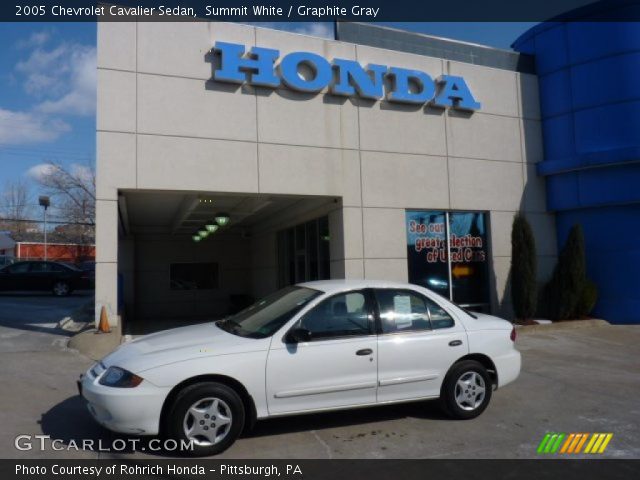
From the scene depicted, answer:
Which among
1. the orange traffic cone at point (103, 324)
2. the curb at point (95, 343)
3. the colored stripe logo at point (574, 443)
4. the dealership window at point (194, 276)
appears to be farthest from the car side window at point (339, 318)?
the dealership window at point (194, 276)

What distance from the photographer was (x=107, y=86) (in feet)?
32.7

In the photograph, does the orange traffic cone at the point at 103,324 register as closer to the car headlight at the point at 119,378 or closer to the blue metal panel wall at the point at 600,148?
the car headlight at the point at 119,378

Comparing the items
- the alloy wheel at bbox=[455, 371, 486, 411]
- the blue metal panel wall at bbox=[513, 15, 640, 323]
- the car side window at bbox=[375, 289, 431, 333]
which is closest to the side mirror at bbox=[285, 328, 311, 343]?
the car side window at bbox=[375, 289, 431, 333]

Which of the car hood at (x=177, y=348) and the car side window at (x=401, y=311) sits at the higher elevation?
the car side window at (x=401, y=311)

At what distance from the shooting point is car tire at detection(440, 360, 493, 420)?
226 inches

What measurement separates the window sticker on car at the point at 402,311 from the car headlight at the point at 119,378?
103 inches

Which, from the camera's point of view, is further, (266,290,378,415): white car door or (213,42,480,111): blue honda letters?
(213,42,480,111): blue honda letters

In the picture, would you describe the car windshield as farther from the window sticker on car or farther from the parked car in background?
the parked car in background

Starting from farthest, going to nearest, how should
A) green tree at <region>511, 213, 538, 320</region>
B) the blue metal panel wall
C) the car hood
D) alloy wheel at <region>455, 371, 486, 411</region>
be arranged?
the blue metal panel wall, green tree at <region>511, 213, 538, 320</region>, alloy wheel at <region>455, 371, 486, 411</region>, the car hood

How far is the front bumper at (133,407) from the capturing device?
14.9 ft

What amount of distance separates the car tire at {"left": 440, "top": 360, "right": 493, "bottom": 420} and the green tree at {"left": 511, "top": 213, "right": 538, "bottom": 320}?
718 centimetres

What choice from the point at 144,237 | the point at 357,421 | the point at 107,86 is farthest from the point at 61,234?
the point at 357,421

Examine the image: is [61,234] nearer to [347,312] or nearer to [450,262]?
[450,262]

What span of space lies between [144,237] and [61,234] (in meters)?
35.5
